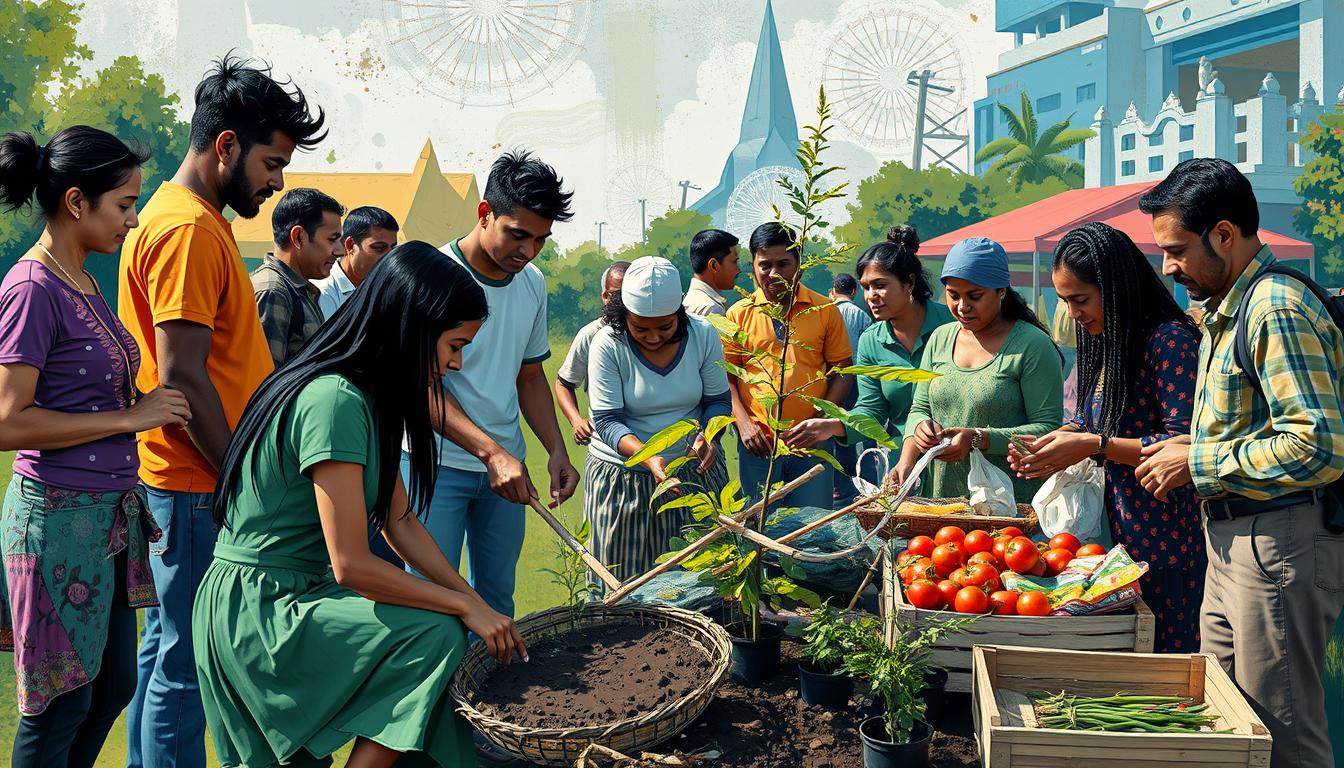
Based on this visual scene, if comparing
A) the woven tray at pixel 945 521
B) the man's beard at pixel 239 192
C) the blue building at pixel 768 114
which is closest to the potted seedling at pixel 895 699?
the woven tray at pixel 945 521

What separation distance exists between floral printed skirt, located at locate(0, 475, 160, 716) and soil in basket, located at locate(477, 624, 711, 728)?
2.84 feet

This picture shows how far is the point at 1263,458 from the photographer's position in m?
2.07

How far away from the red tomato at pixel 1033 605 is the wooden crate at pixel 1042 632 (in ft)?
0.08

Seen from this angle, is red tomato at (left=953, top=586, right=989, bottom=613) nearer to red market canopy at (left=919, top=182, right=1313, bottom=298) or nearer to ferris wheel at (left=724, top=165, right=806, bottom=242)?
red market canopy at (left=919, top=182, right=1313, bottom=298)

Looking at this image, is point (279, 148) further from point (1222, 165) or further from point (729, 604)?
point (1222, 165)

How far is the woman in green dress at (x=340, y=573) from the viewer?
1930mm

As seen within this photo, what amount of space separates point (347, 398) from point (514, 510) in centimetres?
132

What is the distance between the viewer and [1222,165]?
2227 millimetres

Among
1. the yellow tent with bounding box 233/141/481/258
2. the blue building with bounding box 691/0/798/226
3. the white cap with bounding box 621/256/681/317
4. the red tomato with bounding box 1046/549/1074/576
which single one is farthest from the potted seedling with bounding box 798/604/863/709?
the blue building with bounding box 691/0/798/226

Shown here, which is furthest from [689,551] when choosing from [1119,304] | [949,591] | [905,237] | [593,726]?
[905,237]

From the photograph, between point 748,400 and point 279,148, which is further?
point 748,400

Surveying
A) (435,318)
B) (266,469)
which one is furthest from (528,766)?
(435,318)

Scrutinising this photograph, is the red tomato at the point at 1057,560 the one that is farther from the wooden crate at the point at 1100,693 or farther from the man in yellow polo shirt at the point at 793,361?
the man in yellow polo shirt at the point at 793,361

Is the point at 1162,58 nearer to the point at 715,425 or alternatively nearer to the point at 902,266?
the point at 902,266
